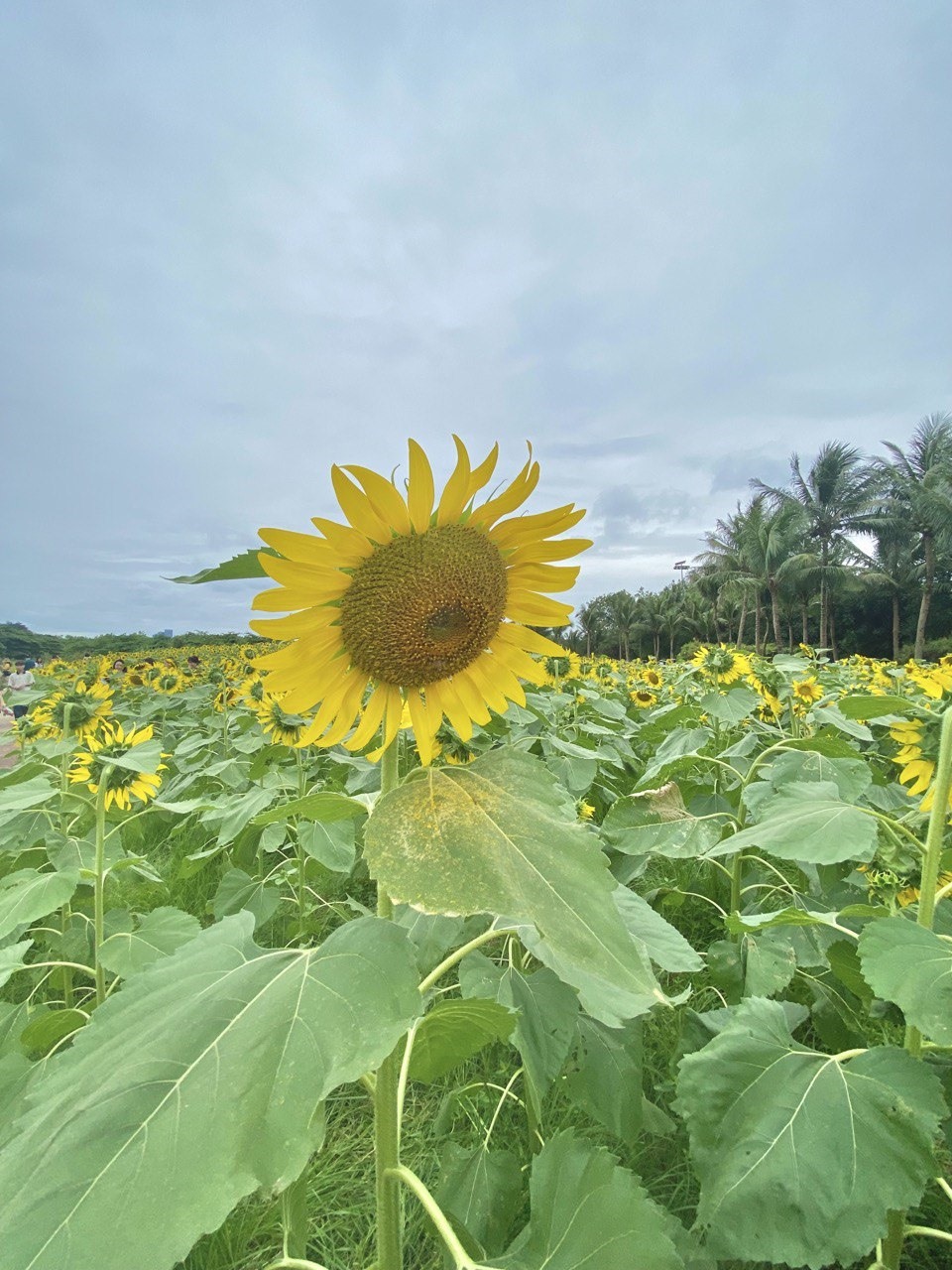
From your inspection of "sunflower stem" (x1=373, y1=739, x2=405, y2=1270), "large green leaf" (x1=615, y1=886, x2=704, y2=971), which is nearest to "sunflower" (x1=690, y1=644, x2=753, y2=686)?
"large green leaf" (x1=615, y1=886, x2=704, y2=971)

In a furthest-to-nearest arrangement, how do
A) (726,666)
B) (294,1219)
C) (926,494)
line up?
1. (926,494)
2. (726,666)
3. (294,1219)

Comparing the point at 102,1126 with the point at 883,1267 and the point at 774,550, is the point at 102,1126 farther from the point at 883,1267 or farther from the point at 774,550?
the point at 774,550

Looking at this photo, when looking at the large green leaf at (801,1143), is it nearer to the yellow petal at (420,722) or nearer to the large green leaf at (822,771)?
the yellow petal at (420,722)

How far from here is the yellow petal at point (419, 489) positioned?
0.98m

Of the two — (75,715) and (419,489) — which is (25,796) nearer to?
(75,715)

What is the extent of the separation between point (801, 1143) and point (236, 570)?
1281mm

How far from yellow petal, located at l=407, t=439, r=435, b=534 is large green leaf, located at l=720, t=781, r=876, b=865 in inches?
36.4

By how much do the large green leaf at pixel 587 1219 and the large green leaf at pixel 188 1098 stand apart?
47 centimetres

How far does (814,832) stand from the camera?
4.66ft

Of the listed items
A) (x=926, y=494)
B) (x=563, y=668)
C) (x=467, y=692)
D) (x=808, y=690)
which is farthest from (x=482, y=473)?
(x=926, y=494)

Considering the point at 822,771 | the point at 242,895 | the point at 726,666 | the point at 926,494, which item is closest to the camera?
the point at 822,771

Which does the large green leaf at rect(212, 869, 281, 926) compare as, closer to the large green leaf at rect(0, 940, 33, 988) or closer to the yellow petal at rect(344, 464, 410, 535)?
the large green leaf at rect(0, 940, 33, 988)

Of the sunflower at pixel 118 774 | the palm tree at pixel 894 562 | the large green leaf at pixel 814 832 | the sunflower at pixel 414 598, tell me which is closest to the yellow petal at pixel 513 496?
the sunflower at pixel 414 598

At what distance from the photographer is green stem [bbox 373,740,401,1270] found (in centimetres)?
104
